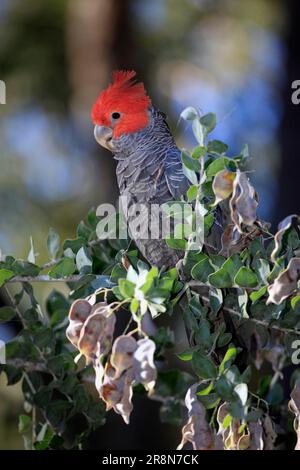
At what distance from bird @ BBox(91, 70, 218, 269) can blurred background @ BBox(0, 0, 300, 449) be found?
131 centimetres

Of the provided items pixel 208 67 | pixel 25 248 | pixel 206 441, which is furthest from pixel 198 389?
pixel 208 67

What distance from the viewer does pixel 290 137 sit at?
118 inches

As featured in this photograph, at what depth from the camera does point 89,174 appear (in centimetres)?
425

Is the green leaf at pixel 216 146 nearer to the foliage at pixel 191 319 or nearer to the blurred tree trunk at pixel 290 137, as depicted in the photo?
the foliage at pixel 191 319

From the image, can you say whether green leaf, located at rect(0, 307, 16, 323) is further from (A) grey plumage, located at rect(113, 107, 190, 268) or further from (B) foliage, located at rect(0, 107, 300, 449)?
(A) grey plumage, located at rect(113, 107, 190, 268)

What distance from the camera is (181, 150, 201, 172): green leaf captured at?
136 cm

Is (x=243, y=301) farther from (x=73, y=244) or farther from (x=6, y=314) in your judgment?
(x=6, y=314)

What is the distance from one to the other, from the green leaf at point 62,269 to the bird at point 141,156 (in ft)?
1.37

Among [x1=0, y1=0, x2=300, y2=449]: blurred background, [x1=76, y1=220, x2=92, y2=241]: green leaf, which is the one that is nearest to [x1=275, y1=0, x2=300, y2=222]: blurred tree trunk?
[x1=0, y1=0, x2=300, y2=449]: blurred background

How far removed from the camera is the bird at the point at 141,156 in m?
2.02

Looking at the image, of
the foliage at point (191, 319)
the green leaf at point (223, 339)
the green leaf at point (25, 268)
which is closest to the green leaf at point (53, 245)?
the foliage at point (191, 319)

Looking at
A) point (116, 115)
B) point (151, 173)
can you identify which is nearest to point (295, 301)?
point (151, 173)

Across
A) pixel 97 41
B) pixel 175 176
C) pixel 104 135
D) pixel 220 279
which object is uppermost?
pixel 97 41

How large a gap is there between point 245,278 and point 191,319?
16 cm
